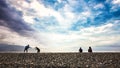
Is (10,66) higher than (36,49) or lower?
lower

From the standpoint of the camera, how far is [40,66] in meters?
27.2

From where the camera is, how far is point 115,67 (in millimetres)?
25656

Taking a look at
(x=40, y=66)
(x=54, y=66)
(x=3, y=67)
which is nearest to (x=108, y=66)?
(x=54, y=66)

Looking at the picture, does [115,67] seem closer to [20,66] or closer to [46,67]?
[46,67]

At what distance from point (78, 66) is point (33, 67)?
5751mm

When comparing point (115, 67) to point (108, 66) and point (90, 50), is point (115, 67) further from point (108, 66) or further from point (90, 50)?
point (90, 50)

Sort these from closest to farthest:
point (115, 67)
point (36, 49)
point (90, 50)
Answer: point (115, 67), point (90, 50), point (36, 49)

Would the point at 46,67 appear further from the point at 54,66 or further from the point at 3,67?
the point at 3,67

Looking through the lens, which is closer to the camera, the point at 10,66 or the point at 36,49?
the point at 10,66

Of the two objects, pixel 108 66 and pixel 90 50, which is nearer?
pixel 108 66

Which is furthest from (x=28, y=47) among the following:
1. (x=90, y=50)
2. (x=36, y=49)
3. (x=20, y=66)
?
(x=20, y=66)

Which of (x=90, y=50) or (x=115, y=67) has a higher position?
(x=90, y=50)

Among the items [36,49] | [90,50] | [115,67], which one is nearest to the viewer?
[115,67]

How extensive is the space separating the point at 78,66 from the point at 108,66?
3818 mm
